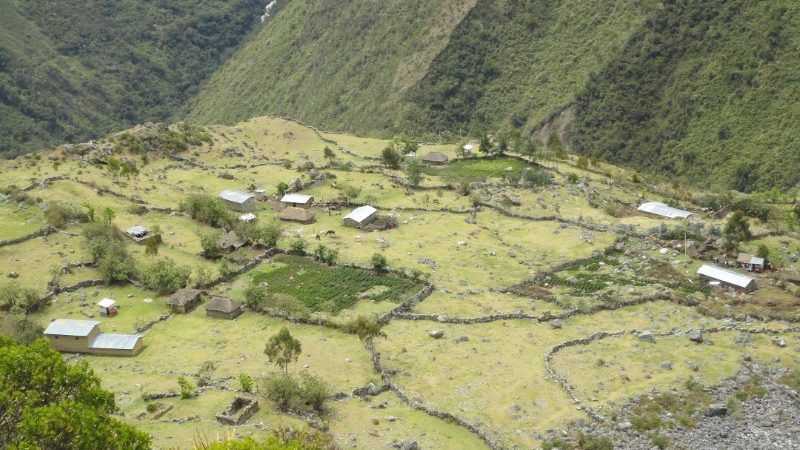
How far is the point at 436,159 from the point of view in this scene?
95000 mm

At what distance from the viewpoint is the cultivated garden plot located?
38062 mm

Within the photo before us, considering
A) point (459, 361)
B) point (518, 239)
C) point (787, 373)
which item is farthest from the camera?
point (518, 239)

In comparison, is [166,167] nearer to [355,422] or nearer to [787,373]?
[355,422]

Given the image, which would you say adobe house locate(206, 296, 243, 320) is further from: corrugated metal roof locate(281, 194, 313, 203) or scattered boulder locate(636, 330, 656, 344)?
scattered boulder locate(636, 330, 656, 344)

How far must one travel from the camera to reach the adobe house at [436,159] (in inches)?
3738

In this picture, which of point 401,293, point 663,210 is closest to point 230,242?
point 401,293

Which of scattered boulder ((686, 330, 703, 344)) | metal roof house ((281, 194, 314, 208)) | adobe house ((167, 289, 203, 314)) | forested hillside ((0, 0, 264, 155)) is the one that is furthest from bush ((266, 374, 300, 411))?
forested hillside ((0, 0, 264, 155))

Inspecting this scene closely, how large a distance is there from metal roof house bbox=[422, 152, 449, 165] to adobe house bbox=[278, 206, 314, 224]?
27.1m

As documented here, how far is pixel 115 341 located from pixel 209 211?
75.6 ft

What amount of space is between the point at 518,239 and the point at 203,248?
1043 inches

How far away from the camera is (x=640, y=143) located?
11994cm

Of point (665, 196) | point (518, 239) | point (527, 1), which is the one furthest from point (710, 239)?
point (527, 1)

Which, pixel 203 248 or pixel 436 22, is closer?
pixel 203 248

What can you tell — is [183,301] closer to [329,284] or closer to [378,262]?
[329,284]
